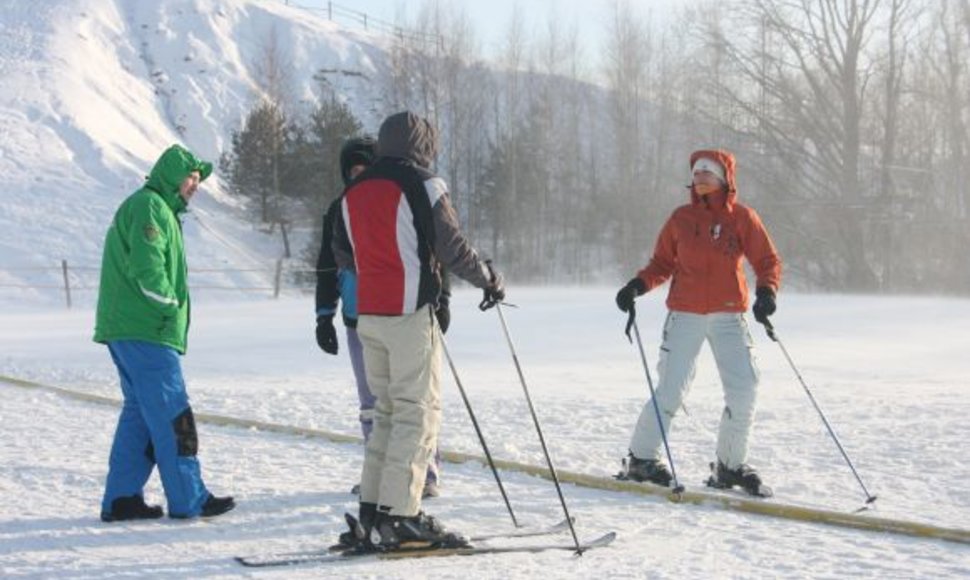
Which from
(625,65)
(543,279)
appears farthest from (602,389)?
(625,65)

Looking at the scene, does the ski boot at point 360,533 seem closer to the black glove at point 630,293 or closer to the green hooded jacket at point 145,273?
the green hooded jacket at point 145,273

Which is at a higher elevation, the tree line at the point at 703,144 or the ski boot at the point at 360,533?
the tree line at the point at 703,144

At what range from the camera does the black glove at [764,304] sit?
528 cm

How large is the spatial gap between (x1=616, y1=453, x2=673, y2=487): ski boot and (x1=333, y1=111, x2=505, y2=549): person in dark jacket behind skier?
5.23 ft

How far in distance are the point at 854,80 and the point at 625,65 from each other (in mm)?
14101

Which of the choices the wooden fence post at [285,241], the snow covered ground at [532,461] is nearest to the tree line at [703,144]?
the wooden fence post at [285,241]

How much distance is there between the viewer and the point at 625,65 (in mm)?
47406

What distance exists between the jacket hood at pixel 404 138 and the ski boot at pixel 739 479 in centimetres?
235

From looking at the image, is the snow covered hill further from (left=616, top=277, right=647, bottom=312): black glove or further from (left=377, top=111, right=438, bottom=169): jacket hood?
(left=377, top=111, right=438, bottom=169): jacket hood

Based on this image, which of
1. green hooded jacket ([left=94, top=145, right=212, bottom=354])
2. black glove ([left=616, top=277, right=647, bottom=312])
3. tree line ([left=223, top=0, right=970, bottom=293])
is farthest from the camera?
tree line ([left=223, top=0, right=970, bottom=293])

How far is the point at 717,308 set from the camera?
17.5 feet

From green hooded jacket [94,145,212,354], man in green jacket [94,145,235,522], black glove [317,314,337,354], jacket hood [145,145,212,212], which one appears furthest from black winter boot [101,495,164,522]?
jacket hood [145,145,212,212]

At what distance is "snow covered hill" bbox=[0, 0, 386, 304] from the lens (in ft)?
121

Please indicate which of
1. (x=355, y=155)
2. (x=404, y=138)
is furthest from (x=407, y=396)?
(x=355, y=155)
